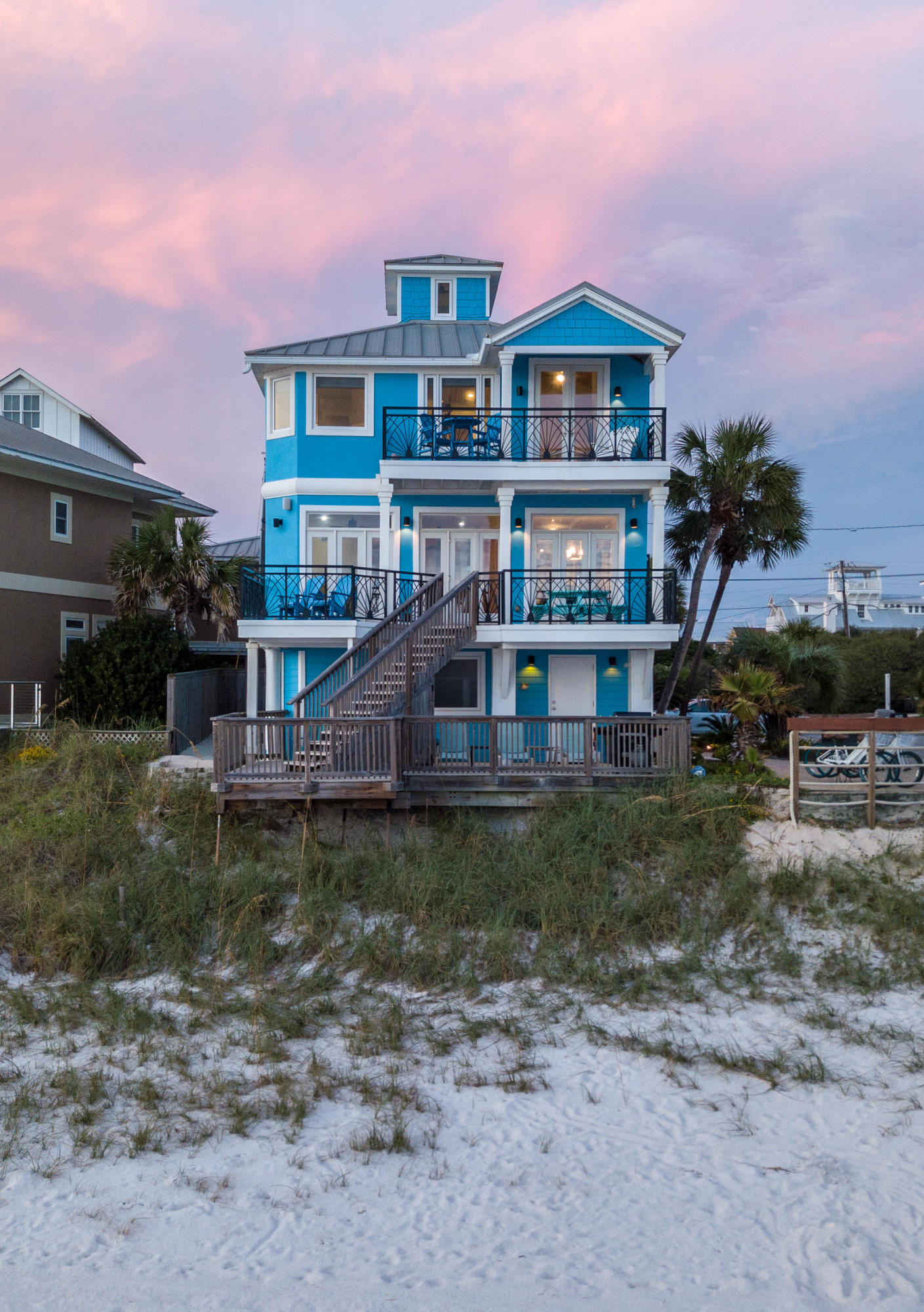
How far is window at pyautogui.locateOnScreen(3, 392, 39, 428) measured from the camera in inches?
1128

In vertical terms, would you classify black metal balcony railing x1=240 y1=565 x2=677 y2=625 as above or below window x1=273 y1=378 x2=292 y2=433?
below

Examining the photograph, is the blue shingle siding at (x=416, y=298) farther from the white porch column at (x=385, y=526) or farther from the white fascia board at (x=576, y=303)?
the white porch column at (x=385, y=526)

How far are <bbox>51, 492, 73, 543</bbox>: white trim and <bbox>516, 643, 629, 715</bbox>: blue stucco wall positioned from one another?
13.4m

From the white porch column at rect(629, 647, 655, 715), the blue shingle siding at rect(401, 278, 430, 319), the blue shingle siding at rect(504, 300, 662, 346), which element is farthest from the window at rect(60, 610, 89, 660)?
the white porch column at rect(629, 647, 655, 715)

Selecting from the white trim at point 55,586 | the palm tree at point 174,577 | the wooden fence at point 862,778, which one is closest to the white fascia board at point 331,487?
the palm tree at point 174,577

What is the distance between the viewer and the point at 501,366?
18.7 metres

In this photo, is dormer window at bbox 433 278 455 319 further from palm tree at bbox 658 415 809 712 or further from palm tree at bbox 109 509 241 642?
palm tree at bbox 109 509 241 642

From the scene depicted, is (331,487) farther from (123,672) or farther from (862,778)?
(862,778)

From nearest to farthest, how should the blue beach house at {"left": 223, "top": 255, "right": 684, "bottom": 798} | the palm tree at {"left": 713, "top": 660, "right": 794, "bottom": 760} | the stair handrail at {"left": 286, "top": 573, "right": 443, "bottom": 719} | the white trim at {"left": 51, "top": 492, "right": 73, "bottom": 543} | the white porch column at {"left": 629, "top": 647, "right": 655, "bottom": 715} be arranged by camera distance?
the stair handrail at {"left": 286, "top": 573, "right": 443, "bottom": 719} < the palm tree at {"left": 713, "top": 660, "right": 794, "bottom": 760} < the blue beach house at {"left": 223, "top": 255, "right": 684, "bottom": 798} < the white porch column at {"left": 629, "top": 647, "right": 655, "bottom": 715} < the white trim at {"left": 51, "top": 492, "right": 73, "bottom": 543}

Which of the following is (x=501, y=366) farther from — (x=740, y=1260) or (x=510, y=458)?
(x=740, y=1260)

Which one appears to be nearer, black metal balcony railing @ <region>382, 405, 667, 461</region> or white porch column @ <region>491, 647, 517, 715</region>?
white porch column @ <region>491, 647, 517, 715</region>

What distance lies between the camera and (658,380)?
1869 centimetres

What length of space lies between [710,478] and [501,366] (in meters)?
5.84

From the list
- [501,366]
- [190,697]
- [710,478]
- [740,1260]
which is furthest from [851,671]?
[740,1260]
